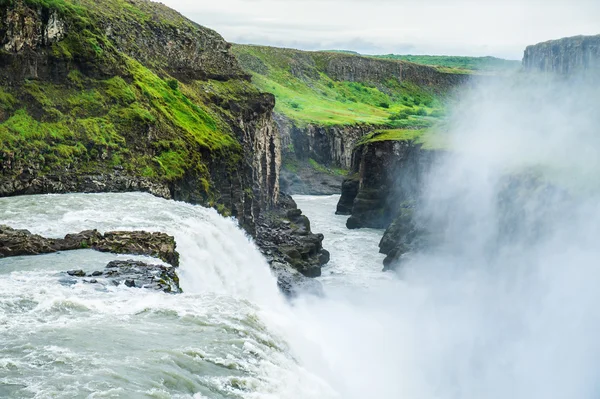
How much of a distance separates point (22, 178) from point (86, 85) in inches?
443

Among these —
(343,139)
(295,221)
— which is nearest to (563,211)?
(295,221)

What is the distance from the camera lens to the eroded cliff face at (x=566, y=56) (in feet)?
275

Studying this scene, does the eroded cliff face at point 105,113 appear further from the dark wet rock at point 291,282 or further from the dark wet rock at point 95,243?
the dark wet rock at point 95,243

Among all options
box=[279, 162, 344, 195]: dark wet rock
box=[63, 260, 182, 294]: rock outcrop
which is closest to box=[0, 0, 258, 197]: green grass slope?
box=[63, 260, 182, 294]: rock outcrop

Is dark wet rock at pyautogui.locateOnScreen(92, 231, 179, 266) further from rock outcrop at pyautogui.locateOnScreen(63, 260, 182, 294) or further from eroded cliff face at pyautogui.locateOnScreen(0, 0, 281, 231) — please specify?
eroded cliff face at pyautogui.locateOnScreen(0, 0, 281, 231)

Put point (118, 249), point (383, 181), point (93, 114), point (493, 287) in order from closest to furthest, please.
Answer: point (118, 249), point (93, 114), point (493, 287), point (383, 181)

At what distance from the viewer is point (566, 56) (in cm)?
8862

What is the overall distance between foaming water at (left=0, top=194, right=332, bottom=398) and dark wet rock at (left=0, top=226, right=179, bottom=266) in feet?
2.67

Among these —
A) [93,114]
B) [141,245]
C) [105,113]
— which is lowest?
[141,245]

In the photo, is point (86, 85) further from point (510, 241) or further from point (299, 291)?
point (510, 241)

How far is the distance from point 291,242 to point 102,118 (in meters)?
23.4

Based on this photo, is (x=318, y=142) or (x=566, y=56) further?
(x=318, y=142)

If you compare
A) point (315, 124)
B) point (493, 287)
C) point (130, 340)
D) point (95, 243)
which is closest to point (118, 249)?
point (95, 243)

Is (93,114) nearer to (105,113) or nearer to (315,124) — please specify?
(105,113)
